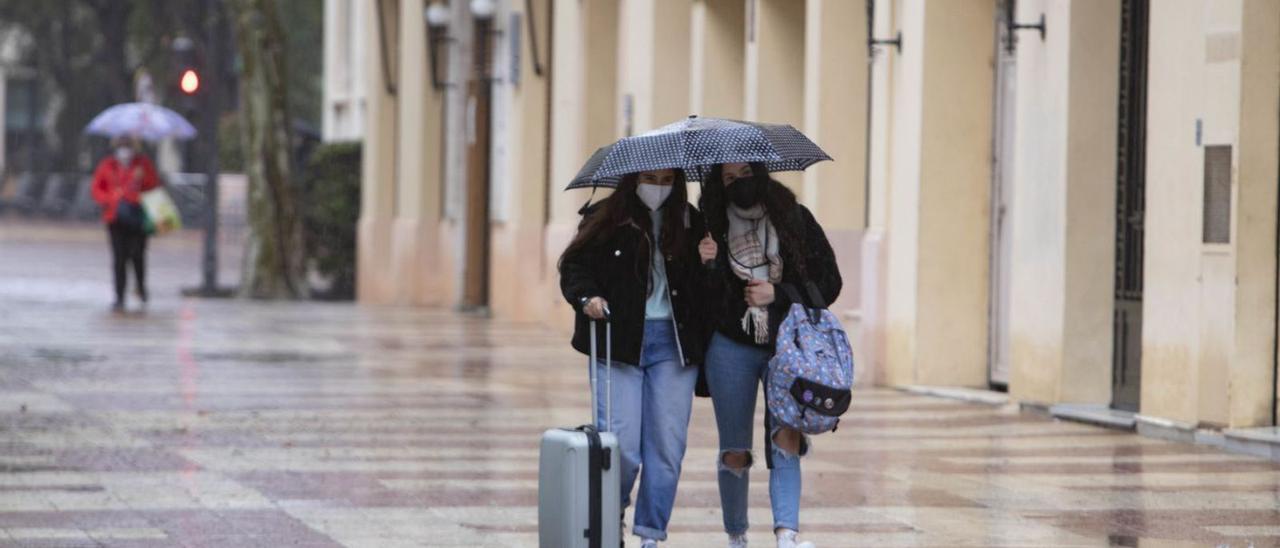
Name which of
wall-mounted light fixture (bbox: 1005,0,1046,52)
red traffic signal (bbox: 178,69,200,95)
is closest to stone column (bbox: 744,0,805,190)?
wall-mounted light fixture (bbox: 1005,0,1046,52)

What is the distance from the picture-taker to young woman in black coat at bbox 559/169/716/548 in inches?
359

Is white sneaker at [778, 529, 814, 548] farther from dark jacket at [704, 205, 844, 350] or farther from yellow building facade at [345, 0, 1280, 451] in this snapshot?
yellow building facade at [345, 0, 1280, 451]

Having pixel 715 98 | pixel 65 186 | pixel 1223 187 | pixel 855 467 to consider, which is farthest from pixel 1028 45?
pixel 65 186

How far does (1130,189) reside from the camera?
16109mm

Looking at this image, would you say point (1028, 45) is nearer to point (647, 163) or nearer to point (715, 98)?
point (715, 98)

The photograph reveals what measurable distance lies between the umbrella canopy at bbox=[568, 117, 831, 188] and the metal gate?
23.9 feet

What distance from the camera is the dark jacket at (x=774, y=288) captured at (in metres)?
9.11

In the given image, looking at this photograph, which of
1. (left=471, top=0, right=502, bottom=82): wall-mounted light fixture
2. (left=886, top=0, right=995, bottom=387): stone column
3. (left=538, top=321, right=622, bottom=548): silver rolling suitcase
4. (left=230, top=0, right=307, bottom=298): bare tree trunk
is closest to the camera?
(left=538, top=321, right=622, bottom=548): silver rolling suitcase

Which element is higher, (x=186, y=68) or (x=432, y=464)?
(x=186, y=68)

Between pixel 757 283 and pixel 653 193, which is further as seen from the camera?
pixel 653 193

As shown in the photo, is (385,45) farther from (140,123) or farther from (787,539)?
(787,539)

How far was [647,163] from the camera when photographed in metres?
8.87

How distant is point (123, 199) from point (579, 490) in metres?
19.7

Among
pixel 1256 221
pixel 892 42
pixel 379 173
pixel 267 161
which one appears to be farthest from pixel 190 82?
pixel 1256 221
